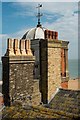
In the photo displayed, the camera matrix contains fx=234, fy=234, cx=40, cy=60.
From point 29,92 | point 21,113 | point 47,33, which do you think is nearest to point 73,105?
point 29,92

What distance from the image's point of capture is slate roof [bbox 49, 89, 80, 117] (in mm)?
11797

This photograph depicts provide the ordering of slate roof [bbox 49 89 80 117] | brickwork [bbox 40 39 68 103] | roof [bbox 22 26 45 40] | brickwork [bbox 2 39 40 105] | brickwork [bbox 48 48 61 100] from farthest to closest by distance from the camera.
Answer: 1. roof [bbox 22 26 45 40]
2. brickwork [bbox 48 48 61 100]
3. brickwork [bbox 40 39 68 103]
4. slate roof [bbox 49 89 80 117]
5. brickwork [bbox 2 39 40 105]

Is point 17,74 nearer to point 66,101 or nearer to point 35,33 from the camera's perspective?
point 66,101

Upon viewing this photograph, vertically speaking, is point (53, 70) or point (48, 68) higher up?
point (48, 68)

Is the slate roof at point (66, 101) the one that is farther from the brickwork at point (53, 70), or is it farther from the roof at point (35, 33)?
the roof at point (35, 33)

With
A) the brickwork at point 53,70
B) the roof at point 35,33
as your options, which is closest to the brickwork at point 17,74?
the brickwork at point 53,70

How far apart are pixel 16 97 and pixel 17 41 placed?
244 cm

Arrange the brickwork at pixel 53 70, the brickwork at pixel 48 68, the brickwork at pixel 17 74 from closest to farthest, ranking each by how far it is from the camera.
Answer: the brickwork at pixel 17 74, the brickwork at pixel 48 68, the brickwork at pixel 53 70

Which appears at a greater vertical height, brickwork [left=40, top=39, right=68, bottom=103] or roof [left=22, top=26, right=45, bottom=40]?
roof [left=22, top=26, right=45, bottom=40]

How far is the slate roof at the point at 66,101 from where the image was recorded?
11.8m

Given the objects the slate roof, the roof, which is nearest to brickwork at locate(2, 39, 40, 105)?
the slate roof

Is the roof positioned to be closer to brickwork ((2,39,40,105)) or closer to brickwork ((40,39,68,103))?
brickwork ((40,39,68,103))

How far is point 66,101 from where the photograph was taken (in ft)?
41.5

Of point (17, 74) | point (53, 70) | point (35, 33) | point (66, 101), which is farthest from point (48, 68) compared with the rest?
point (17, 74)
